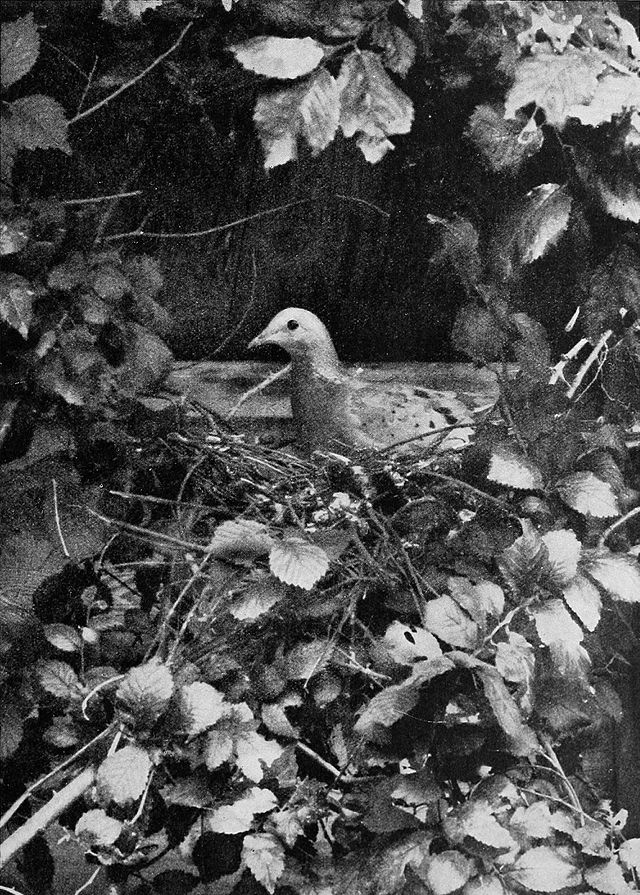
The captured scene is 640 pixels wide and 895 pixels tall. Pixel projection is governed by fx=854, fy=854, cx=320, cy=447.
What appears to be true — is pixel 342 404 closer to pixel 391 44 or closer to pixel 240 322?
pixel 240 322

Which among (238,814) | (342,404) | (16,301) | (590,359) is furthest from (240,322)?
(238,814)

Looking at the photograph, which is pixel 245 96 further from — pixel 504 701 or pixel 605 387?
pixel 504 701

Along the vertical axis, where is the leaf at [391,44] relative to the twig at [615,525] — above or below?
above

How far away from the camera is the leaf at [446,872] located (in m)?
0.64

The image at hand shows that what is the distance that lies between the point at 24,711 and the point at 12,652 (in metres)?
0.05

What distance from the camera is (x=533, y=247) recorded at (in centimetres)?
78

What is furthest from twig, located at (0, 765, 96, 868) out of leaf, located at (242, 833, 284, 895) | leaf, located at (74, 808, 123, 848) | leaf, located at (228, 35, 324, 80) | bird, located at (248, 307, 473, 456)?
leaf, located at (228, 35, 324, 80)

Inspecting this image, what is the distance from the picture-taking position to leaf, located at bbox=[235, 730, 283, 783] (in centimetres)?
68

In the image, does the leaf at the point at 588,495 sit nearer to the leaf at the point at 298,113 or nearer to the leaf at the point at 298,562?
the leaf at the point at 298,562

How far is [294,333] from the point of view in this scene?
85cm

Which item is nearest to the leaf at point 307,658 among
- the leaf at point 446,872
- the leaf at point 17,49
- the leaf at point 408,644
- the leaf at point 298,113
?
the leaf at point 408,644

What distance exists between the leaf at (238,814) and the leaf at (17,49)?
23.5 inches

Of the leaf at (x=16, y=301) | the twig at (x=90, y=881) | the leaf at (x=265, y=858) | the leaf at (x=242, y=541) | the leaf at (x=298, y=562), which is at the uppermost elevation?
the leaf at (x=16, y=301)

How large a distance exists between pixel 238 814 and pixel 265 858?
42 millimetres
